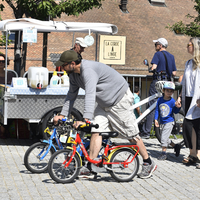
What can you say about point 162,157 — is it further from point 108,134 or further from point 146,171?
point 108,134

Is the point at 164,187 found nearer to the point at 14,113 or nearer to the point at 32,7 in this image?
the point at 14,113

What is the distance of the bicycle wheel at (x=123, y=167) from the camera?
201 inches

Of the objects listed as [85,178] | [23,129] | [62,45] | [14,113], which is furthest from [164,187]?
[62,45]

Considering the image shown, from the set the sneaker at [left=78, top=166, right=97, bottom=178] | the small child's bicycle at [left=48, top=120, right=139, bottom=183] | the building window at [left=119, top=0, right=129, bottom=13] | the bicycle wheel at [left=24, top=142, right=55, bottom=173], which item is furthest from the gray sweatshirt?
the building window at [left=119, top=0, right=129, bottom=13]

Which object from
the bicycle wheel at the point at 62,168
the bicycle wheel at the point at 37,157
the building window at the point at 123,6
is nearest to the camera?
the bicycle wheel at the point at 62,168

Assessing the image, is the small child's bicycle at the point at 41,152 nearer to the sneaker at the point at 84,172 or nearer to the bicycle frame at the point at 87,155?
the bicycle frame at the point at 87,155

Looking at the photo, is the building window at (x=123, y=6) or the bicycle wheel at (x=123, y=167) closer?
the bicycle wheel at (x=123, y=167)

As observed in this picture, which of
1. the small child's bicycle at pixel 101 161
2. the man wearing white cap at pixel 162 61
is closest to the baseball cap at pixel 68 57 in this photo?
the small child's bicycle at pixel 101 161

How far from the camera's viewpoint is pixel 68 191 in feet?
15.1

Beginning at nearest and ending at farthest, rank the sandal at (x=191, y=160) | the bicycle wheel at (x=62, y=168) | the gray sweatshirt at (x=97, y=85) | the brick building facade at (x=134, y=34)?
the gray sweatshirt at (x=97, y=85) → the bicycle wheel at (x=62, y=168) → the sandal at (x=191, y=160) → the brick building facade at (x=134, y=34)

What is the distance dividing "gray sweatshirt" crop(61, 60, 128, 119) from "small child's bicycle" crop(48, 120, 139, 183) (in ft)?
1.16

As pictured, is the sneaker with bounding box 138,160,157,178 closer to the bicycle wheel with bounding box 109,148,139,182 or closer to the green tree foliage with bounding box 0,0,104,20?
the bicycle wheel with bounding box 109,148,139,182

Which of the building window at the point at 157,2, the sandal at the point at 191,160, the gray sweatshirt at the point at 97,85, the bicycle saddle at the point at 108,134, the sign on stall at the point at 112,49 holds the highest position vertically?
the building window at the point at 157,2

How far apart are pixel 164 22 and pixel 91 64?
117ft
